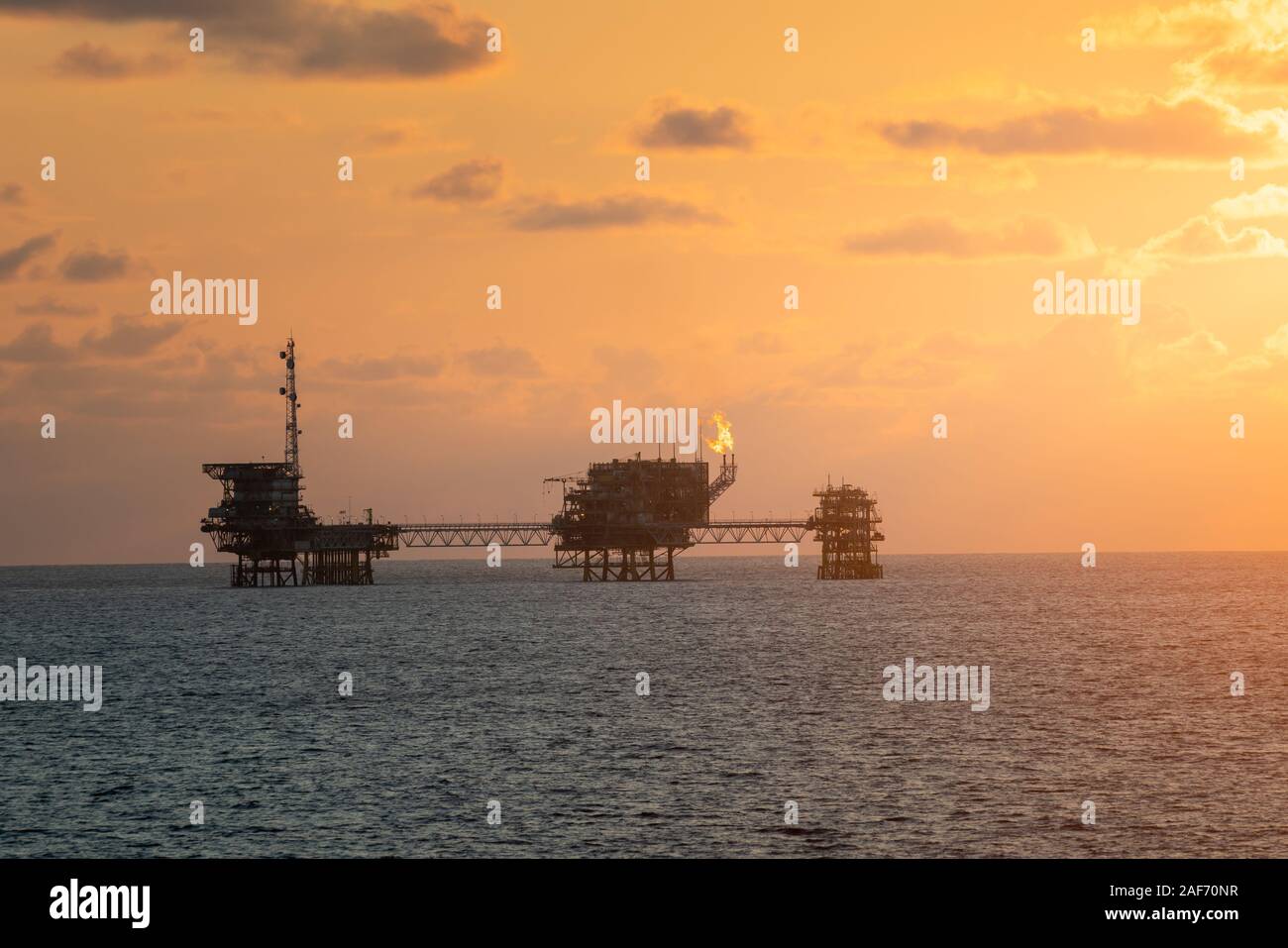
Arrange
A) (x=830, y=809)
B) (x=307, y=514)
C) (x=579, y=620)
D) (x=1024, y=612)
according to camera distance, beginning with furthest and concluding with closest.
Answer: (x=307, y=514)
(x=1024, y=612)
(x=579, y=620)
(x=830, y=809)

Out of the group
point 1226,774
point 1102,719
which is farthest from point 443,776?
point 1102,719

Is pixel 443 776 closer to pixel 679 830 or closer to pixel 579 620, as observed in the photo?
pixel 679 830

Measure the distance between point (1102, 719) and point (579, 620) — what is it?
8682 cm

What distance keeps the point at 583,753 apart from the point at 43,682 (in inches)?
1786

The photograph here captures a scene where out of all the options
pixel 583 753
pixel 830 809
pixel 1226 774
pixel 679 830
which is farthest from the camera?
pixel 583 753

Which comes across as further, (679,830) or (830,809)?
(830,809)

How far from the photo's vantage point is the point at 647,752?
58.0 m

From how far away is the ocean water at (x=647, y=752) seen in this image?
42.2 m

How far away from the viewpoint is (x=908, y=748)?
58875mm

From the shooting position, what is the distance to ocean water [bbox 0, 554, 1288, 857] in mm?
42156

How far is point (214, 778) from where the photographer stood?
175 ft
